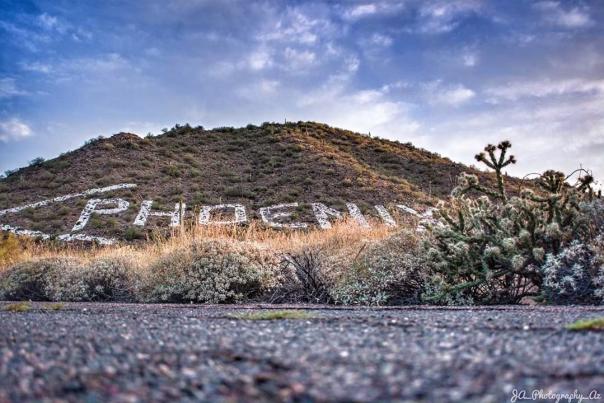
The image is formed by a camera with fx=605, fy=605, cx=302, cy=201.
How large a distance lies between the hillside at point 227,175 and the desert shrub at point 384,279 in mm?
20006

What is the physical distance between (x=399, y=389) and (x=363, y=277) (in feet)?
27.0

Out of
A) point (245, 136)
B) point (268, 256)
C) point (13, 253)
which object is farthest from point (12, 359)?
point (245, 136)

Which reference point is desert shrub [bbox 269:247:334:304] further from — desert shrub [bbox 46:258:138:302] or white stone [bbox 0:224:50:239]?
white stone [bbox 0:224:50:239]

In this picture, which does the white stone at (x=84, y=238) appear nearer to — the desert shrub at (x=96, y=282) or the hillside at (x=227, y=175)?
the hillside at (x=227, y=175)

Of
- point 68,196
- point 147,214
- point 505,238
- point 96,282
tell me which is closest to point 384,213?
point 147,214

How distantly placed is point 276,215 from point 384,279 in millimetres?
A: 23805

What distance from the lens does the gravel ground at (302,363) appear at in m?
2.61

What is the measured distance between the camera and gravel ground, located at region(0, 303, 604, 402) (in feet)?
8.57

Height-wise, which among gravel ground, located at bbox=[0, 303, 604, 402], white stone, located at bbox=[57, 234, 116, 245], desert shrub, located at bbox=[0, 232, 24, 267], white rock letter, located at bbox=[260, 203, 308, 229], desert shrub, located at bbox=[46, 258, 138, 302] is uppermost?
white rock letter, located at bbox=[260, 203, 308, 229]

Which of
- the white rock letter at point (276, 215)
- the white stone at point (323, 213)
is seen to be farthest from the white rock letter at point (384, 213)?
the white rock letter at point (276, 215)

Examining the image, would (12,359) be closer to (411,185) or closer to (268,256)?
(268,256)

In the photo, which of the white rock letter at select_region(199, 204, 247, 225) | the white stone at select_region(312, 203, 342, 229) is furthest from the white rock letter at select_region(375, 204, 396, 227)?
the white rock letter at select_region(199, 204, 247, 225)

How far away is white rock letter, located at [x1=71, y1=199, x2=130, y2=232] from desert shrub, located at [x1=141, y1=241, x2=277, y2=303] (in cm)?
2105

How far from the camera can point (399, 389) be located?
265 centimetres
